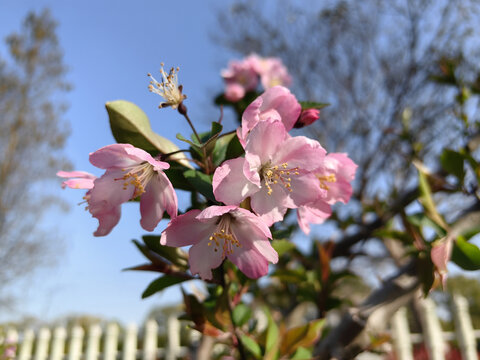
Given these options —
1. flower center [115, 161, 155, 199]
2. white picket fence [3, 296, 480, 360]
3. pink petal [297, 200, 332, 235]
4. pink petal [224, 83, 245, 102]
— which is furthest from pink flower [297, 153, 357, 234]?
white picket fence [3, 296, 480, 360]

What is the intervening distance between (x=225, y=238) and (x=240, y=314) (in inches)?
10.0

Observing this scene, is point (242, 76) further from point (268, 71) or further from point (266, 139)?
point (266, 139)

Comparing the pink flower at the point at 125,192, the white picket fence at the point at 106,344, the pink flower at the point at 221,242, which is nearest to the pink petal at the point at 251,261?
the pink flower at the point at 221,242

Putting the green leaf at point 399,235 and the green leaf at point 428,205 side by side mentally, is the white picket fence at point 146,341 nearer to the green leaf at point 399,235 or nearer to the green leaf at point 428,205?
the green leaf at point 399,235

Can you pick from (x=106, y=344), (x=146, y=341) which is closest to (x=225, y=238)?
(x=146, y=341)

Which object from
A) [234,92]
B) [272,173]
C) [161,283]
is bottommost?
[161,283]

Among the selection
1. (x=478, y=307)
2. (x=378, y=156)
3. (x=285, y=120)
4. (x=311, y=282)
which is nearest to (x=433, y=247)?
(x=285, y=120)

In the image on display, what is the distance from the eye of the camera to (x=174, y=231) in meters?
0.44

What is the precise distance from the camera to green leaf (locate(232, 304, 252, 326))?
2.12 ft

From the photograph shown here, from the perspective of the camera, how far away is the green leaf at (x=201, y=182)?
445 millimetres

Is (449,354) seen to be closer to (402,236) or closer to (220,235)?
(402,236)

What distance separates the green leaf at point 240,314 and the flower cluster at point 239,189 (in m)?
0.20

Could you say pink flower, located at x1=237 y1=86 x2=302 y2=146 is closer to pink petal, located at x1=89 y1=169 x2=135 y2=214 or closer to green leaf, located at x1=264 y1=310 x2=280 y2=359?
pink petal, located at x1=89 y1=169 x2=135 y2=214

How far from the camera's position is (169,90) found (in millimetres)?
520
